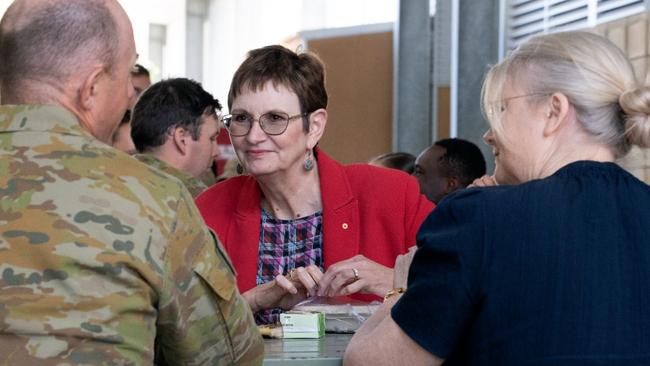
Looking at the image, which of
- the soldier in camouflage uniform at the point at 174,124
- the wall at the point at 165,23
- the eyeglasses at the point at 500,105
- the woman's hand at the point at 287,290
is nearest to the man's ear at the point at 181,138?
the soldier in camouflage uniform at the point at 174,124

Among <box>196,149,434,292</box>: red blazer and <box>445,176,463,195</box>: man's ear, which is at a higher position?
<box>445,176,463,195</box>: man's ear

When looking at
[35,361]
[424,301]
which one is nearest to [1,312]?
[35,361]

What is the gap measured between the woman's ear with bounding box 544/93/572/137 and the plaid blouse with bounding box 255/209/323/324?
4.59ft

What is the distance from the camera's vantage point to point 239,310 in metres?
2.11

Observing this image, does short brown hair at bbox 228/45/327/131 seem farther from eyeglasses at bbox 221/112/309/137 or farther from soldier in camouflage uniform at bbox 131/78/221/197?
soldier in camouflage uniform at bbox 131/78/221/197

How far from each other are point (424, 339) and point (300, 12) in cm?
1043

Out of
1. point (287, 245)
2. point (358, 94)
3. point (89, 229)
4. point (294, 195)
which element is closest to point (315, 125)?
point (294, 195)

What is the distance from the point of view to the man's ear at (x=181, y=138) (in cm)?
480

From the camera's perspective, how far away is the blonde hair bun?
219cm

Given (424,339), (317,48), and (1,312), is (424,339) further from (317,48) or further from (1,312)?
(317,48)

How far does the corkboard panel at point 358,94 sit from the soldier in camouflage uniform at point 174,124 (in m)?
1.81

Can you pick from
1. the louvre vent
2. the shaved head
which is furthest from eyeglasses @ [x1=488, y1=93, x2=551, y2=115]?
the louvre vent

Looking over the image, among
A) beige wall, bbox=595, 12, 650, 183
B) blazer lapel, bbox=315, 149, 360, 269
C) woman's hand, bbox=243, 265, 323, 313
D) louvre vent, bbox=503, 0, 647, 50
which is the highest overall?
louvre vent, bbox=503, 0, 647, 50

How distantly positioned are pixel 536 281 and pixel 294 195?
5.28 ft
